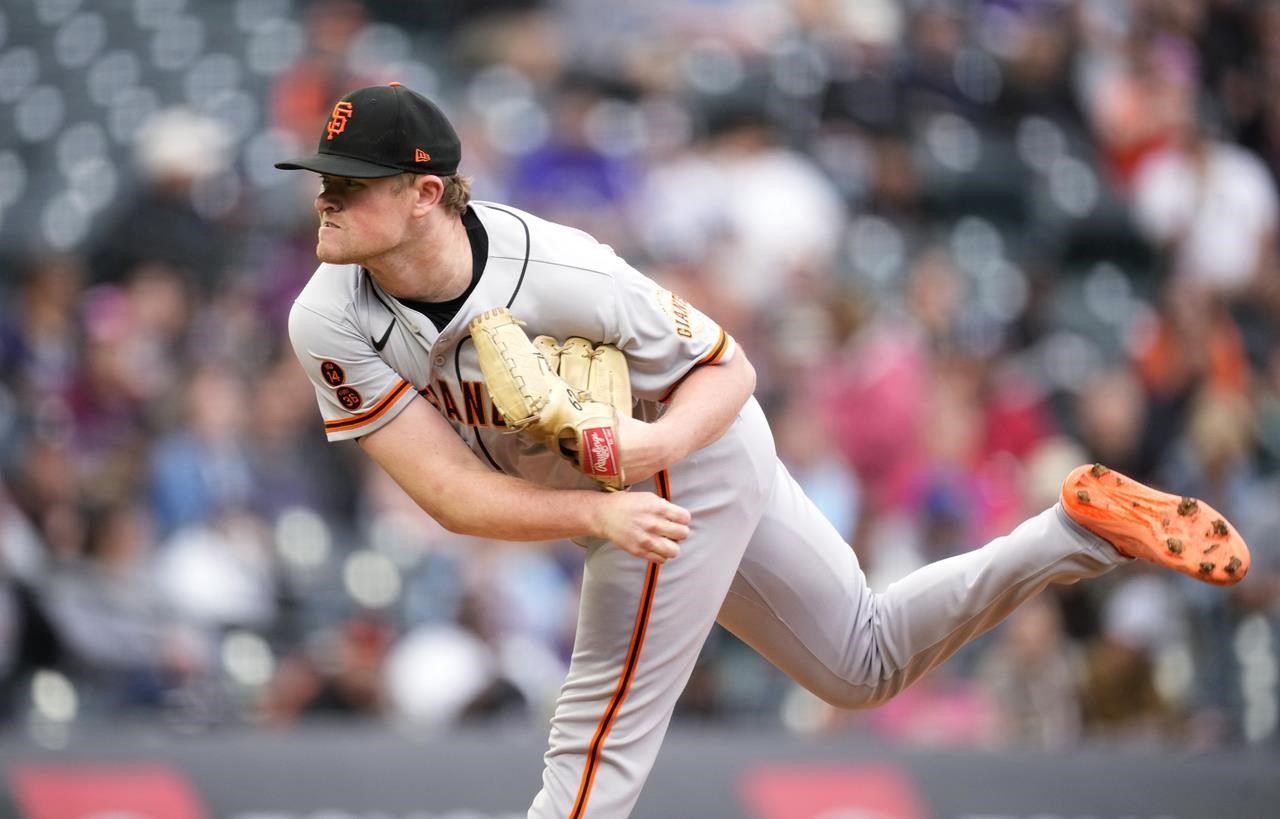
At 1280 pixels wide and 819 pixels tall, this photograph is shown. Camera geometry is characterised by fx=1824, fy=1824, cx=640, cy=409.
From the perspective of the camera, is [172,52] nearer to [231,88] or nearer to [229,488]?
[231,88]

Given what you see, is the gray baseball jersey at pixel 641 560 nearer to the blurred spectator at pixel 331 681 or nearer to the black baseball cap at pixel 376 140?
the black baseball cap at pixel 376 140

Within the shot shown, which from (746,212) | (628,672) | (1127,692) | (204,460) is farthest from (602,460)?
(746,212)

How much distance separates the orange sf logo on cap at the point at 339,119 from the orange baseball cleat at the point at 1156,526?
191 cm

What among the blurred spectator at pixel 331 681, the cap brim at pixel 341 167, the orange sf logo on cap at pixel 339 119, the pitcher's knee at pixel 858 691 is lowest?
the blurred spectator at pixel 331 681

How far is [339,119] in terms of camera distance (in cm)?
402

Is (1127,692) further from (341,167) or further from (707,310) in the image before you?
(341,167)

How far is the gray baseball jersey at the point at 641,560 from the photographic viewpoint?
419 centimetres

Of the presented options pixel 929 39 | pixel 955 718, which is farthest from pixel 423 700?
pixel 929 39

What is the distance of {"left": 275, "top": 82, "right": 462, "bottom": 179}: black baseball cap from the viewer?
396 centimetres

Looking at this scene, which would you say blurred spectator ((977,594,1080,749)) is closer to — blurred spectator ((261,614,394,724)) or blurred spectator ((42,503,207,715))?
blurred spectator ((261,614,394,724))

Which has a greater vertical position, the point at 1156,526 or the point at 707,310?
the point at 1156,526

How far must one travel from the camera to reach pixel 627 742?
14.3 ft

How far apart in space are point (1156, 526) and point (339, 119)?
2122 mm

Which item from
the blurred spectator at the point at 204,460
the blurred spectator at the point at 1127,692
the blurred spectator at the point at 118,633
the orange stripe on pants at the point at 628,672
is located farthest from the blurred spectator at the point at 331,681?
the orange stripe on pants at the point at 628,672
